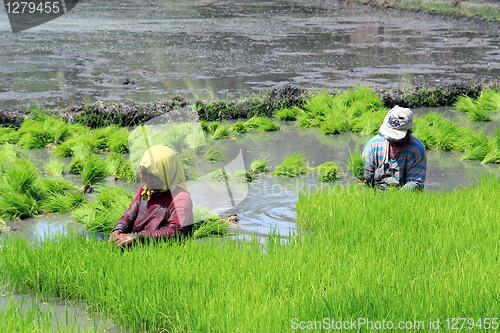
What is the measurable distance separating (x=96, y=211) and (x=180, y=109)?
13.2 ft

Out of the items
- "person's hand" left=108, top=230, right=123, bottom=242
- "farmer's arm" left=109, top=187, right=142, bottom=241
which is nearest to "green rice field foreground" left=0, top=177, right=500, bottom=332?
"person's hand" left=108, top=230, right=123, bottom=242

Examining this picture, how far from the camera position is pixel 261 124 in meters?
7.91

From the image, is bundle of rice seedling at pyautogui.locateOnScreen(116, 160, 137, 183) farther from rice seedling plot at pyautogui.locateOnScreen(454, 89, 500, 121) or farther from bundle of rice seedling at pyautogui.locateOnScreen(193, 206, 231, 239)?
rice seedling plot at pyautogui.locateOnScreen(454, 89, 500, 121)

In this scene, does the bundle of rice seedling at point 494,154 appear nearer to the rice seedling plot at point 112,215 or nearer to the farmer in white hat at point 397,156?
the farmer in white hat at point 397,156

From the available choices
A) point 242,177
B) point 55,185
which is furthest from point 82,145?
point 242,177

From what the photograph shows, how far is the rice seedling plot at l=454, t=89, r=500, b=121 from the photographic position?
8180 millimetres

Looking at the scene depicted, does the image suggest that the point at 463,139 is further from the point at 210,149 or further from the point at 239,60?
the point at 239,60

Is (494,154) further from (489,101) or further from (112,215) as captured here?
(112,215)

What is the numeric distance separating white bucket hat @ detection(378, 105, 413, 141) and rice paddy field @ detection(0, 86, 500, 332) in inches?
18.6

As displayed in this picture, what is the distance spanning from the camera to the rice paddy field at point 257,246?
2463 mm

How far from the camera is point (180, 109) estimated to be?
7.99m

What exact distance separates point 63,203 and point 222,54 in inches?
449

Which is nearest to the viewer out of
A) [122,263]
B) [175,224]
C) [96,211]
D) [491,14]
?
[122,263]

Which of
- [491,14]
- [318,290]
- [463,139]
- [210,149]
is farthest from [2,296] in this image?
[491,14]
